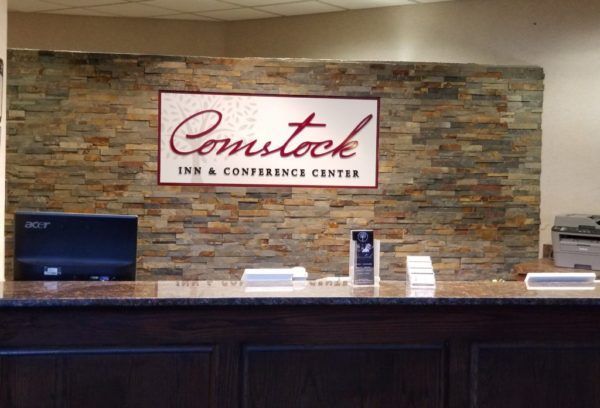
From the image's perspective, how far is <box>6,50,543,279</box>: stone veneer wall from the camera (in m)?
6.01

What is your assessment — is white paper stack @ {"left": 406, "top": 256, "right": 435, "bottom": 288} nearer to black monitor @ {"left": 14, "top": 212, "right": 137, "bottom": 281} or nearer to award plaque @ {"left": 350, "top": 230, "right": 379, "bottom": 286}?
award plaque @ {"left": 350, "top": 230, "right": 379, "bottom": 286}

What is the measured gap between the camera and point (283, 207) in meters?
6.23

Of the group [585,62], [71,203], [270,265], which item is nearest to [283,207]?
[270,265]

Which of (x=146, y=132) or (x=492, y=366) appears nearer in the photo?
(x=492, y=366)

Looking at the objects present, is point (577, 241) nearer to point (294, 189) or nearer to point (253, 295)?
point (294, 189)

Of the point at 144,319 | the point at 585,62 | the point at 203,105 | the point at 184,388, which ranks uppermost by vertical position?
the point at 585,62

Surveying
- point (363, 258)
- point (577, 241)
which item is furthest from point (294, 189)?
point (363, 258)

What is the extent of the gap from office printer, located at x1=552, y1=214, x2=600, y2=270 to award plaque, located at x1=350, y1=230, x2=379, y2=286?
9.40ft

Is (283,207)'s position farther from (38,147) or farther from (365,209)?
(38,147)

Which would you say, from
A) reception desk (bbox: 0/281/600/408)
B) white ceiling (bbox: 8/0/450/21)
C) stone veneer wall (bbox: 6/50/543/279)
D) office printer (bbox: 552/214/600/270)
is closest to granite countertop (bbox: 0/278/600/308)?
reception desk (bbox: 0/281/600/408)

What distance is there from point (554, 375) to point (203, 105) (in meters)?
3.79

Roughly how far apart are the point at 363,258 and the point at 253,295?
0.63 metres

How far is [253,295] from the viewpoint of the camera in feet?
9.51

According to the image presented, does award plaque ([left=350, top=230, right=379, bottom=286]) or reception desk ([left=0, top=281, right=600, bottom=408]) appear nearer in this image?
reception desk ([left=0, top=281, right=600, bottom=408])
